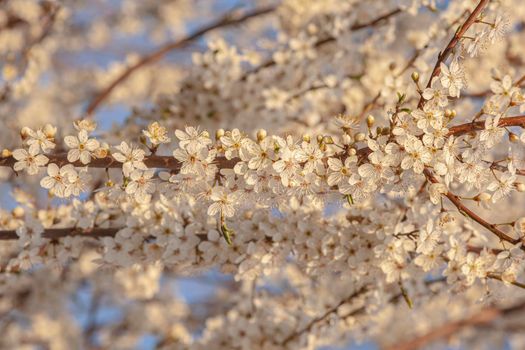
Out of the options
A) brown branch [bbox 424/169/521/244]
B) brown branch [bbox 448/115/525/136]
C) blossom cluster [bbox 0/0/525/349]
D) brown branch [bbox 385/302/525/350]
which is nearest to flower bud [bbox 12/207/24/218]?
blossom cluster [bbox 0/0/525/349]

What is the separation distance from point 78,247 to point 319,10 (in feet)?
8.97

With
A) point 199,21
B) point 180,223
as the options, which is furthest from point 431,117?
point 199,21

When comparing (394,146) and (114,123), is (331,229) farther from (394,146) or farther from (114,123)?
(114,123)

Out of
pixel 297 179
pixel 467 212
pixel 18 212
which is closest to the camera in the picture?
pixel 297 179

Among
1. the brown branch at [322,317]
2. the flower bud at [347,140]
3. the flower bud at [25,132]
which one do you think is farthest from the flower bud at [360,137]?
the brown branch at [322,317]

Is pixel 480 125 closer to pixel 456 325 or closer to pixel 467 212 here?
pixel 467 212

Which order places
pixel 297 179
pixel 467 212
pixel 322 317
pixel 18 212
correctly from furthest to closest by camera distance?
pixel 322 317, pixel 18 212, pixel 467 212, pixel 297 179

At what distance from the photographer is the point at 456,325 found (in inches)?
260

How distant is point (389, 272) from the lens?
2.82 m

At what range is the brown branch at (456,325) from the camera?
20.6ft

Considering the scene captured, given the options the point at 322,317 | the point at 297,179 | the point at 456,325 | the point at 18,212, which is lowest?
the point at 456,325

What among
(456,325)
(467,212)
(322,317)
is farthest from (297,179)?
(456,325)

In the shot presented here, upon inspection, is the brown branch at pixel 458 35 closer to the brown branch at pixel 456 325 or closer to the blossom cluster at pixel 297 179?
the blossom cluster at pixel 297 179

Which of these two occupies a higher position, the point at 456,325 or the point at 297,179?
the point at 297,179
